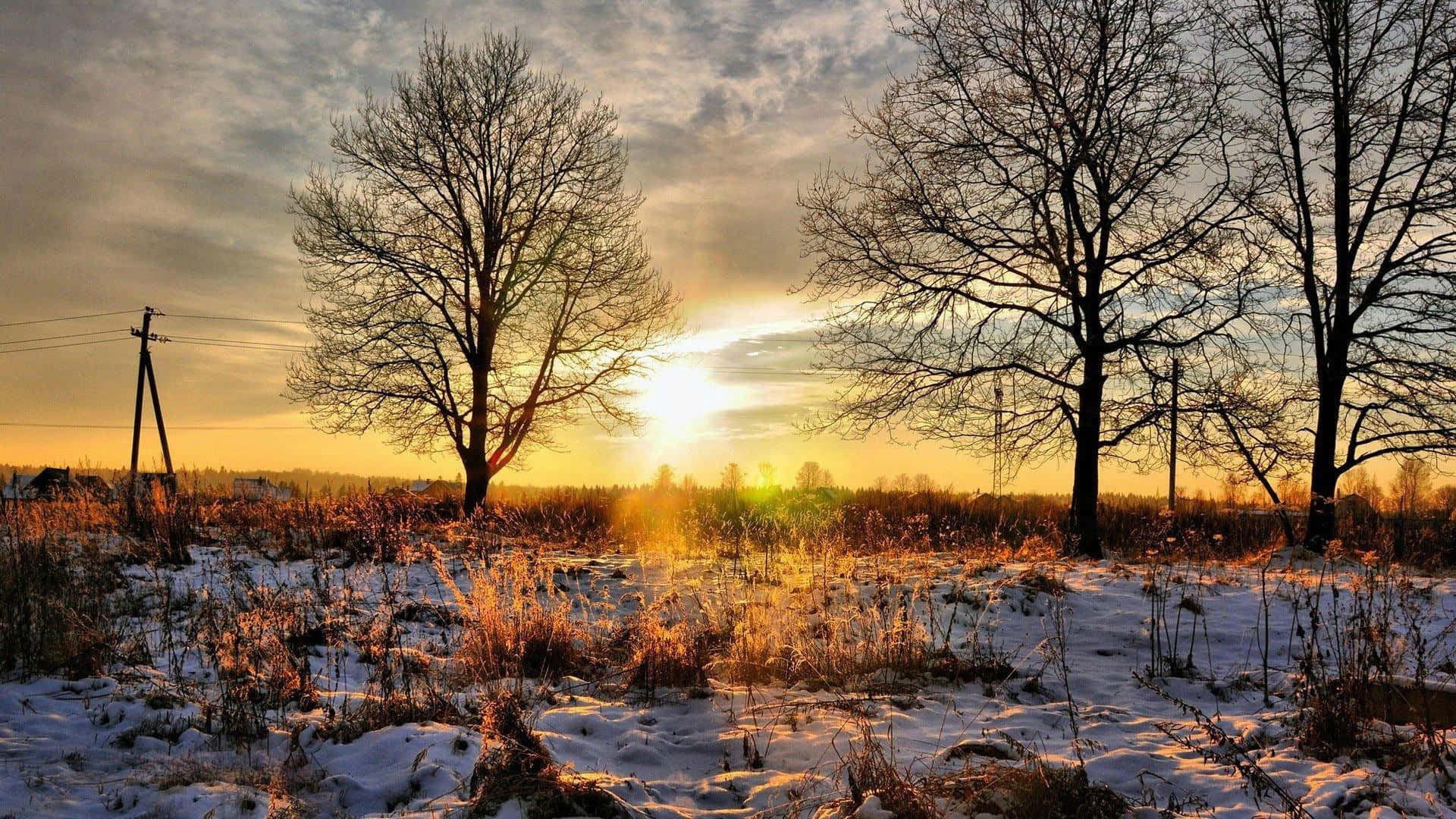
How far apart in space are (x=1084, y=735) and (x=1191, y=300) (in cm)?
983

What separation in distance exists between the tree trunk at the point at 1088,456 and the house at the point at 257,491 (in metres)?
14.9

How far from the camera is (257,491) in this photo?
20.6 meters

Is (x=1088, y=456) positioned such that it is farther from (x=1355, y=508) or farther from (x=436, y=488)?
(x=436, y=488)

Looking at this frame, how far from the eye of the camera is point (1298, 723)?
5164mm

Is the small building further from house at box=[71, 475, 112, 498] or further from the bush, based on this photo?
house at box=[71, 475, 112, 498]

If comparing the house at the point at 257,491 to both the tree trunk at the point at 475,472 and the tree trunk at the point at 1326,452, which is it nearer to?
the tree trunk at the point at 475,472

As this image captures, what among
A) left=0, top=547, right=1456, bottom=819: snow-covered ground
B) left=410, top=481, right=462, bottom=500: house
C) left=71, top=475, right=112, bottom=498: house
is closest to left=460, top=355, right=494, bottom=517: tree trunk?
left=410, top=481, right=462, bottom=500: house

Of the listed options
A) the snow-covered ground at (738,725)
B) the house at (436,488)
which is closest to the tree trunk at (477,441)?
the house at (436,488)

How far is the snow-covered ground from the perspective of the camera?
14.0 ft

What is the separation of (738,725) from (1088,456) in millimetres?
9808

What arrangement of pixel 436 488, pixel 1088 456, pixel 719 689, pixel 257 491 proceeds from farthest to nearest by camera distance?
Result: pixel 436 488 → pixel 257 491 → pixel 1088 456 → pixel 719 689

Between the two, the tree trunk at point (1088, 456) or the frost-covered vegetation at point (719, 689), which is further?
the tree trunk at point (1088, 456)

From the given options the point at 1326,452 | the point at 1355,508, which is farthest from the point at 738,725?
the point at 1355,508

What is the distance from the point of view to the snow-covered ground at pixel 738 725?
14.0ft
